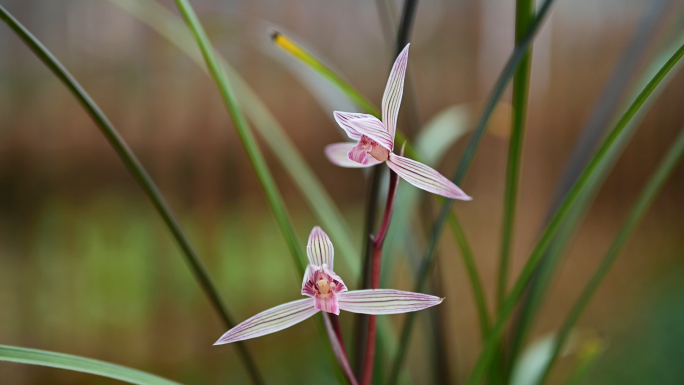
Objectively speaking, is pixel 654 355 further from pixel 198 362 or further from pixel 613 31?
pixel 198 362

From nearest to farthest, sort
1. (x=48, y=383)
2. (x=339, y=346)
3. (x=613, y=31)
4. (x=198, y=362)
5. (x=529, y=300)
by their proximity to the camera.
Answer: (x=339, y=346)
(x=529, y=300)
(x=48, y=383)
(x=198, y=362)
(x=613, y=31)

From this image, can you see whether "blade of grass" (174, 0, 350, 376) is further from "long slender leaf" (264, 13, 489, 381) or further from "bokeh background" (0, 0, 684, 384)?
"bokeh background" (0, 0, 684, 384)

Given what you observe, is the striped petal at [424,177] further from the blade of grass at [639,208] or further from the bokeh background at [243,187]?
the bokeh background at [243,187]

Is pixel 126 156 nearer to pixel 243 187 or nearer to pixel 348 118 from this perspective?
pixel 348 118

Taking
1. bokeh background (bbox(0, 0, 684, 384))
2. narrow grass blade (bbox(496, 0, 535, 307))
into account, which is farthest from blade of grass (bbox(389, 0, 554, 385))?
bokeh background (bbox(0, 0, 684, 384))

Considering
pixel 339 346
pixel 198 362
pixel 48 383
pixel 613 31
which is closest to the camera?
pixel 339 346

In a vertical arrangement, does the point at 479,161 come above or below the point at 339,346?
above

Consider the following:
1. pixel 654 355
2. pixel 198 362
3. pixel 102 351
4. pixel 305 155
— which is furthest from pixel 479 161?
pixel 102 351
